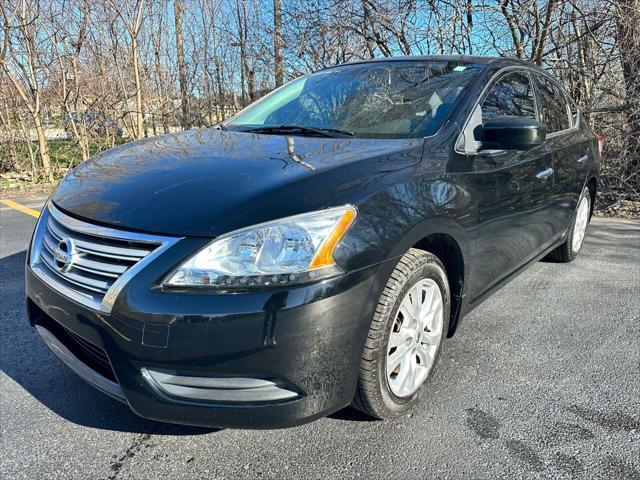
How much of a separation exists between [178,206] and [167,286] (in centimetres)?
33

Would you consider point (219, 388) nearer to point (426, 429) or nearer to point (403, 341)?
point (403, 341)

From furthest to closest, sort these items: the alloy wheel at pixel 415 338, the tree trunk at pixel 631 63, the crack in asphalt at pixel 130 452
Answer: the tree trunk at pixel 631 63 < the alloy wheel at pixel 415 338 < the crack in asphalt at pixel 130 452

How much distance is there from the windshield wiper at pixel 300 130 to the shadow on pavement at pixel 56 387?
1.58 metres

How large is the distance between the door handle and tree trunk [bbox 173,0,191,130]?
10261mm

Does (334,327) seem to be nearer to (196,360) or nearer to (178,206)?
(196,360)

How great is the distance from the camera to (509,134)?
259 centimetres

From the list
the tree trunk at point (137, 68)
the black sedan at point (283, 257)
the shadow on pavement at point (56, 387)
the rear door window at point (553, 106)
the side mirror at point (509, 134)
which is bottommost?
the shadow on pavement at point (56, 387)

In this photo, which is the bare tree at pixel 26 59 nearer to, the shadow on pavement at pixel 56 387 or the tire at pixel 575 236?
the shadow on pavement at pixel 56 387

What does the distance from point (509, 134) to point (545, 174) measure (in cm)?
96

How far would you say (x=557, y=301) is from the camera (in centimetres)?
370

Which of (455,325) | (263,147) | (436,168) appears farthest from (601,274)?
(263,147)

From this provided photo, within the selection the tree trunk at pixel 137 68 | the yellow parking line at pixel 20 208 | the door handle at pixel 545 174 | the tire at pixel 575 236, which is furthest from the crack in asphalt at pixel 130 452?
the tree trunk at pixel 137 68

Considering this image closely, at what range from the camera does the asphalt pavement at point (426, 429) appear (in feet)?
6.58

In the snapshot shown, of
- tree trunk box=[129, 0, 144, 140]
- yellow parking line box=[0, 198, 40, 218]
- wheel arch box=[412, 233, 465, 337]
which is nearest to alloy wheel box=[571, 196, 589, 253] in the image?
wheel arch box=[412, 233, 465, 337]
